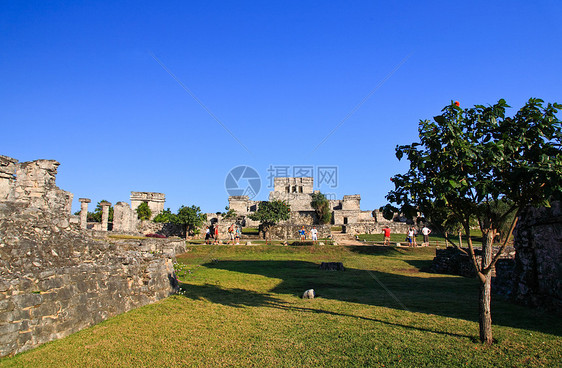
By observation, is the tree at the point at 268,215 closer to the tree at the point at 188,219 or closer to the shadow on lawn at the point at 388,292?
the tree at the point at 188,219

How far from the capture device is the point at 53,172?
15.9m

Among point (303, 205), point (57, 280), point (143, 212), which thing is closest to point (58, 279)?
point (57, 280)

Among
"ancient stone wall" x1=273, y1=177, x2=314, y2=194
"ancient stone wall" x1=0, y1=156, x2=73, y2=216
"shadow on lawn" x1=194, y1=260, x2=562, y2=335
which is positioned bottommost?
"shadow on lawn" x1=194, y1=260, x2=562, y2=335

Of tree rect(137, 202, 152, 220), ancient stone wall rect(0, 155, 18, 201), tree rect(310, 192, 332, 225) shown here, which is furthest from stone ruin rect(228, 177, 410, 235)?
ancient stone wall rect(0, 155, 18, 201)

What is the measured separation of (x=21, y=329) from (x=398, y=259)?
17832 millimetres

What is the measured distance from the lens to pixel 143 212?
36094 mm

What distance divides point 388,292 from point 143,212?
3117 centimetres

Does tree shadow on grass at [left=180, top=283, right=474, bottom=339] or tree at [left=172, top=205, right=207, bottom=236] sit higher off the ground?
tree at [left=172, top=205, right=207, bottom=236]

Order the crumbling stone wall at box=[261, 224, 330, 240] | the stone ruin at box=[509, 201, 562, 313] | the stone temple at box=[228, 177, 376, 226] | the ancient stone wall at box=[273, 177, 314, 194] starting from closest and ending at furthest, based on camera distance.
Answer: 1. the stone ruin at box=[509, 201, 562, 313]
2. the crumbling stone wall at box=[261, 224, 330, 240]
3. the stone temple at box=[228, 177, 376, 226]
4. the ancient stone wall at box=[273, 177, 314, 194]

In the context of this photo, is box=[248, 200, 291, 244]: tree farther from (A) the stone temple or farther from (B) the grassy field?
(B) the grassy field

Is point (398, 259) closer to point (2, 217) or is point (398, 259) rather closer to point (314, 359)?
point (314, 359)

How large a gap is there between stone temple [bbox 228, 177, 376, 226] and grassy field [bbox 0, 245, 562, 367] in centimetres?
4447

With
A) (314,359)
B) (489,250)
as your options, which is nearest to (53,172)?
(314,359)

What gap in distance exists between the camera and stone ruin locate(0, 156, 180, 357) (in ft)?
15.7
